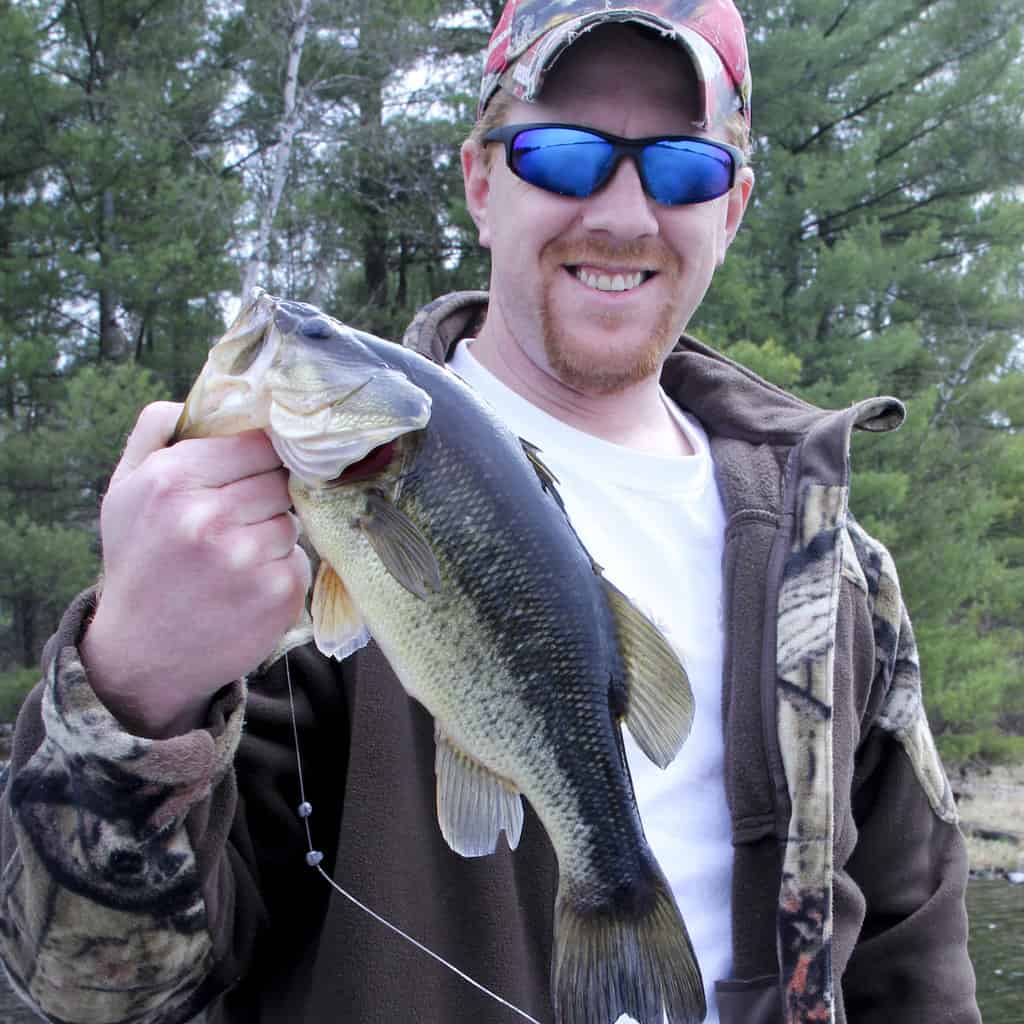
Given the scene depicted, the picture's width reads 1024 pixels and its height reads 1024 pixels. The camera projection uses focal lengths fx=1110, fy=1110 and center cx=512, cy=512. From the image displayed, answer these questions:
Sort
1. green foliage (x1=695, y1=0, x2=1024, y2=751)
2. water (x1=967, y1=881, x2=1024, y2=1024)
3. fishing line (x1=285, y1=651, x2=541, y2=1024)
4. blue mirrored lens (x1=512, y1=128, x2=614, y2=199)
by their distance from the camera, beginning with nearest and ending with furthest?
fishing line (x1=285, y1=651, x2=541, y2=1024)
blue mirrored lens (x1=512, y1=128, x2=614, y2=199)
water (x1=967, y1=881, x2=1024, y2=1024)
green foliage (x1=695, y1=0, x2=1024, y2=751)

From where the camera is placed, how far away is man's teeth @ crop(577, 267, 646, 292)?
2.29 metres

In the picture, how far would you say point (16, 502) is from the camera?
12.5m

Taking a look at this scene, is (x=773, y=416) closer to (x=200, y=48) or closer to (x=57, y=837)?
(x=57, y=837)

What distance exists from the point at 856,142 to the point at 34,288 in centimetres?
1221

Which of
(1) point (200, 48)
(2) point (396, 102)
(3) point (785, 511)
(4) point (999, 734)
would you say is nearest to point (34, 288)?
(1) point (200, 48)

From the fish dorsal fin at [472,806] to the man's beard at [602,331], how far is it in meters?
1.04

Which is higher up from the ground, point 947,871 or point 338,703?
point 338,703

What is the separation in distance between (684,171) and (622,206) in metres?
0.15

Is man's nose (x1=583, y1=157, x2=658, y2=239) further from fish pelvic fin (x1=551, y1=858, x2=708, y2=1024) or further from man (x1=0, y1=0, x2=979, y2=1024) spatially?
Result: fish pelvic fin (x1=551, y1=858, x2=708, y2=1024)

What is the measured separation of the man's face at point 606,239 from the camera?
2.28m

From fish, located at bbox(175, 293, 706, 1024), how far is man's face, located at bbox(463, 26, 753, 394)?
843 millimetres

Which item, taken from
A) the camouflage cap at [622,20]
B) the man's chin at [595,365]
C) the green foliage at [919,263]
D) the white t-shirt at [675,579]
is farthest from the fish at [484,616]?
the green foliage at [919,263]

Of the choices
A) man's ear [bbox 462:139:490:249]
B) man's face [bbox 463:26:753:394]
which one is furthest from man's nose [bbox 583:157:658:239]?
man's ear [bbox 462:139:490:249]

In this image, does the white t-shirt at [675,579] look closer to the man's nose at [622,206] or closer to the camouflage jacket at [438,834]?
the camouflage jacket at [438,834]
